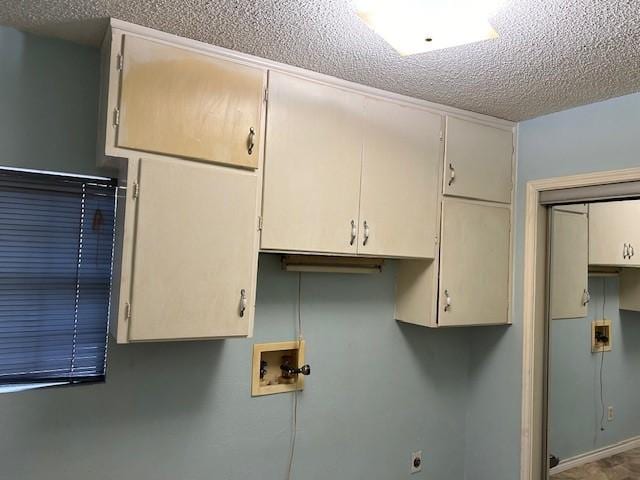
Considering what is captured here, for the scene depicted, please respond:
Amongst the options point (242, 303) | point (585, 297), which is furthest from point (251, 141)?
point (585, 297)

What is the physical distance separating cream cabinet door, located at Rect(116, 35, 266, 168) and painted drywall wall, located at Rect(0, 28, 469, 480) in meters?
0.33

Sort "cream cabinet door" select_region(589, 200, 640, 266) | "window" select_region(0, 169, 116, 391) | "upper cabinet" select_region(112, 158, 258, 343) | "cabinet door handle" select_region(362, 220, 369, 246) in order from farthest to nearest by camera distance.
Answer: "cream cabinet door" select_region(589, 200, 640, 266)
"cabinet door handle" select_region(362, 220, 369, 246)
"window" select_region(0, 169, 116, 391)
"upper cabinet" select_region(112, 158, 258, 343)

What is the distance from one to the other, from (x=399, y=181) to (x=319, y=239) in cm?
51

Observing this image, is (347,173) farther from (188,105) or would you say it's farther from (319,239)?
(188,105)

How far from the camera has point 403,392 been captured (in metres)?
2.54

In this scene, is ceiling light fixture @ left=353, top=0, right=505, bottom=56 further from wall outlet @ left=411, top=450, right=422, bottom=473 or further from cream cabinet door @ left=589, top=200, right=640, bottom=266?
Answer: wall outlet @ left=411, top=450, right=422, bottom=473

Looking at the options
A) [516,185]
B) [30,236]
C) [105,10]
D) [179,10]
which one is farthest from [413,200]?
[30,236]

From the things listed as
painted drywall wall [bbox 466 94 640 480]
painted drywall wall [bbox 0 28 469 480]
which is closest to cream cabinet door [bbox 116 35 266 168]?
painted drywall wall [bbox 0 28 469 480]

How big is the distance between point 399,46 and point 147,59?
33.5 inches

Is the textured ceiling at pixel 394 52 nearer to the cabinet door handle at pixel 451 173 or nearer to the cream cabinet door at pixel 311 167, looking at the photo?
the cream cabinet door at pixel 311 167

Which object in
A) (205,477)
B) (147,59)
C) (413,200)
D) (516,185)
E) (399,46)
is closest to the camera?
(399,46)

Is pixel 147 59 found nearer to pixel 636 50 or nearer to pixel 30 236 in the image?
pixel 30 236

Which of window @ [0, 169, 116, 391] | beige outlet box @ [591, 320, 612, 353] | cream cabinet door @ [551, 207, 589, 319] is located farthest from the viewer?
cream cabinet door @ [551, 207, 589, 319]

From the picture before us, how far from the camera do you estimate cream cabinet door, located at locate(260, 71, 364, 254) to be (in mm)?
1869
